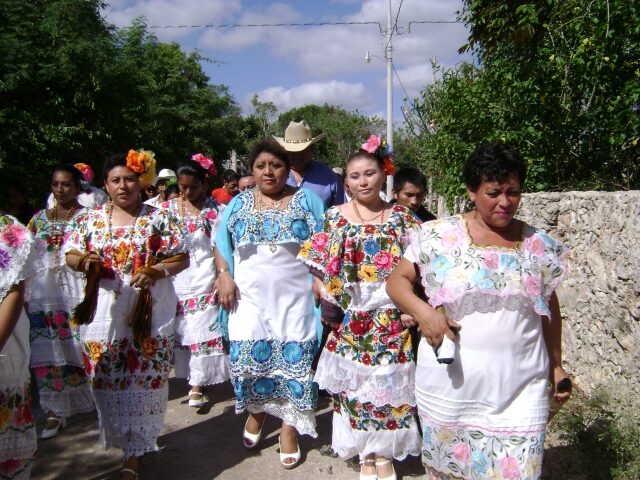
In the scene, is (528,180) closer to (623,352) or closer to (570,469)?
(623,352)

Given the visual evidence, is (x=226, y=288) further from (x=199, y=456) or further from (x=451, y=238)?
(x=451, y=238)

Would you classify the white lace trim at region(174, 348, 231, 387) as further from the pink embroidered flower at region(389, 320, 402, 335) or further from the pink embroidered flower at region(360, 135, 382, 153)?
the pink embroidered flower at region(360, 135, 382, 153)

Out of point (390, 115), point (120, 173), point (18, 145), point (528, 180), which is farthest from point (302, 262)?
point (390, 115)

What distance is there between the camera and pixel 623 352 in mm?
4043

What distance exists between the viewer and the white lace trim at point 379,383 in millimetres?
3594

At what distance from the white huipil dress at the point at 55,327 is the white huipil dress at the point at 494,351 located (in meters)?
3.19

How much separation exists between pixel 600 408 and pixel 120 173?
355 cm

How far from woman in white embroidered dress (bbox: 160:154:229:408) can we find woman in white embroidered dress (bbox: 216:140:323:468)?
4.13 feet

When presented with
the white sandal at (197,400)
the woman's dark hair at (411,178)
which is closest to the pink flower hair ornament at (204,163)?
the woman's dark hair at (411,178)

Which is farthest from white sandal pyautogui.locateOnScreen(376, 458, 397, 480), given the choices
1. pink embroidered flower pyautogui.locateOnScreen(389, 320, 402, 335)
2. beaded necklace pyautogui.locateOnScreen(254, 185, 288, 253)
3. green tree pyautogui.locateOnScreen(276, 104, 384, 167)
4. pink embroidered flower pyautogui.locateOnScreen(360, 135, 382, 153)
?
green tree pyautogui.locateOnScreen(276, 104, 384, 167)

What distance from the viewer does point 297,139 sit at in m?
4.86

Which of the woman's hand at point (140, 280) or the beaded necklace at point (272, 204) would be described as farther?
the beaded necklace at point (272, 204)

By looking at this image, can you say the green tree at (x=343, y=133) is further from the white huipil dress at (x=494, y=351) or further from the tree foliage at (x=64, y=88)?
the white huipil dress at (x=494, y=351)

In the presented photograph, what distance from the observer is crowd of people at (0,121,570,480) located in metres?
2.55
